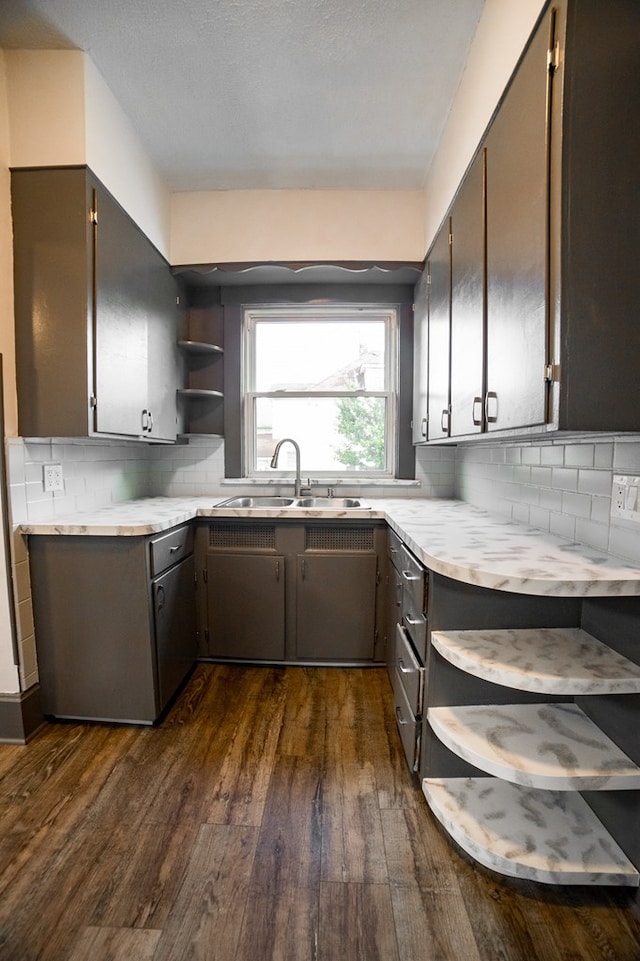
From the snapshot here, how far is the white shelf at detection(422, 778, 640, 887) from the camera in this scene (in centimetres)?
116

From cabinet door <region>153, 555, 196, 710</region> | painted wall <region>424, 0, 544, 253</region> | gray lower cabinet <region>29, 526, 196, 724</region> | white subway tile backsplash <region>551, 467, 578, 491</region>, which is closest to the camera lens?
painted wall <region>424, 0, 544, 253</region>

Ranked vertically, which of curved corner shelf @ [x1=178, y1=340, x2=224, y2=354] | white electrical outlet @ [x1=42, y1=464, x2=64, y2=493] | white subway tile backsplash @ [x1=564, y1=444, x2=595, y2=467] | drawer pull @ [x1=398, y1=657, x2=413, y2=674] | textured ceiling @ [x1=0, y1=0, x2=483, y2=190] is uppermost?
textured ceiling @ [x1=0, y1=0, x2=483, y2=190]

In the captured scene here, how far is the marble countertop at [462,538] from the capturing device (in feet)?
3.64

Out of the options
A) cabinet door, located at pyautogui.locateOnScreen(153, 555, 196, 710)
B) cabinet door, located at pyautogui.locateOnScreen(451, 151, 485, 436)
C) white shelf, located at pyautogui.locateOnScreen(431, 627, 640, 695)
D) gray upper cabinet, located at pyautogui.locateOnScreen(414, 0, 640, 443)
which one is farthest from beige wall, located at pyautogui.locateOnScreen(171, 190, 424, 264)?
white shelf, located at pyautogui.locateOnScreen(431, 627, 640, 695)

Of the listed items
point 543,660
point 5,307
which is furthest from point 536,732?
point 5,307

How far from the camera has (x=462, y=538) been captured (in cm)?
162

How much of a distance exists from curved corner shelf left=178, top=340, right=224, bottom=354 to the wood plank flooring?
2.07 meters

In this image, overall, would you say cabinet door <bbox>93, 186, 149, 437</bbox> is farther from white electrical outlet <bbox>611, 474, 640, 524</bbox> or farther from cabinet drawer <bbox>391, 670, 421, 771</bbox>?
white electrical outlet <bbox>611, 474, 640, 524</bbox>

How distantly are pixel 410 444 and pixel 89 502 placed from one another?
1.93m

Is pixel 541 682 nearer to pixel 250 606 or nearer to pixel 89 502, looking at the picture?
pixel 250 606

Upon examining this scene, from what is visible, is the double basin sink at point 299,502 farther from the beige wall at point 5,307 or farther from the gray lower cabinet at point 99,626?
the beige wall at point 5,307

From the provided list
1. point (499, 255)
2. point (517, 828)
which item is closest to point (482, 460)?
point (499, 255)

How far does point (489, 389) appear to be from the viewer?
4.84ft

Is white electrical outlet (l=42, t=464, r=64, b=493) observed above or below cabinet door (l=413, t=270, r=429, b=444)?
below
